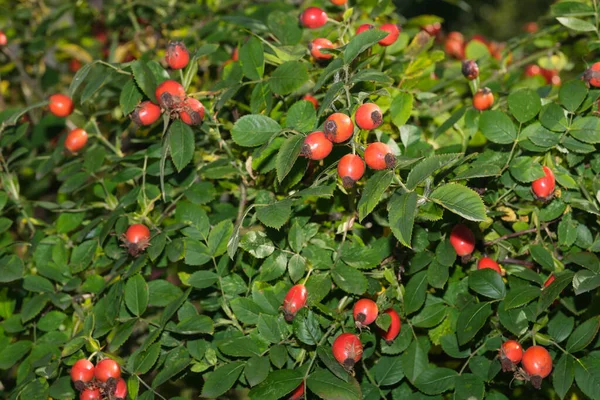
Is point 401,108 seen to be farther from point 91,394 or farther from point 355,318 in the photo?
point 91,394

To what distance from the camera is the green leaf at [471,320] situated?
45.2 inches

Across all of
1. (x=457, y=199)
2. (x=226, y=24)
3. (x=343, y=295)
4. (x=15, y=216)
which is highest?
(x=457, y=199)

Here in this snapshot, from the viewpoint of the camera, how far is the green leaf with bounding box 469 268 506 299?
1164 mm

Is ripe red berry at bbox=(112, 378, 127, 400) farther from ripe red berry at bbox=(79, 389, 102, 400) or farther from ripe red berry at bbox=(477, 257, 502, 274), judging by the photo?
ripe red berry at bbox=(477, 257, 502, 274)

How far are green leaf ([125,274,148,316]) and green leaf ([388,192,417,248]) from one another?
54 cm

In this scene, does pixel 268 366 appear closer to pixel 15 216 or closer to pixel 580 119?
pixel 580 119

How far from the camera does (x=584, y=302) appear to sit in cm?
122

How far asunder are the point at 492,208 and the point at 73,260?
901 mm

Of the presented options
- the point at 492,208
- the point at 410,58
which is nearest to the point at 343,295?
the point at 492,208

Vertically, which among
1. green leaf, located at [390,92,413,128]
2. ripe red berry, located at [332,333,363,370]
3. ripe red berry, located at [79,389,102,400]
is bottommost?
ripe red berry, located at [79,389,102,400]

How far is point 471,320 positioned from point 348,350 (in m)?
0.24

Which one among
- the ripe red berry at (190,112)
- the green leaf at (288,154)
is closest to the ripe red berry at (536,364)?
the green leaf at (288,154)

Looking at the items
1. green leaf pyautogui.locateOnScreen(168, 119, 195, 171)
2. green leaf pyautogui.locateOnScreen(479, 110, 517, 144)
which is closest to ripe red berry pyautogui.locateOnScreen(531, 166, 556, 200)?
green leaf pyautogui.locateOnScreen(479, 110, 517, 144)

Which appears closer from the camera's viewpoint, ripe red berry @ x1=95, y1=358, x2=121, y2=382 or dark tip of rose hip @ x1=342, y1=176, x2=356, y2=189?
dark tip of rose hip @ x1=342, y1=176, x2=356, y2=189
